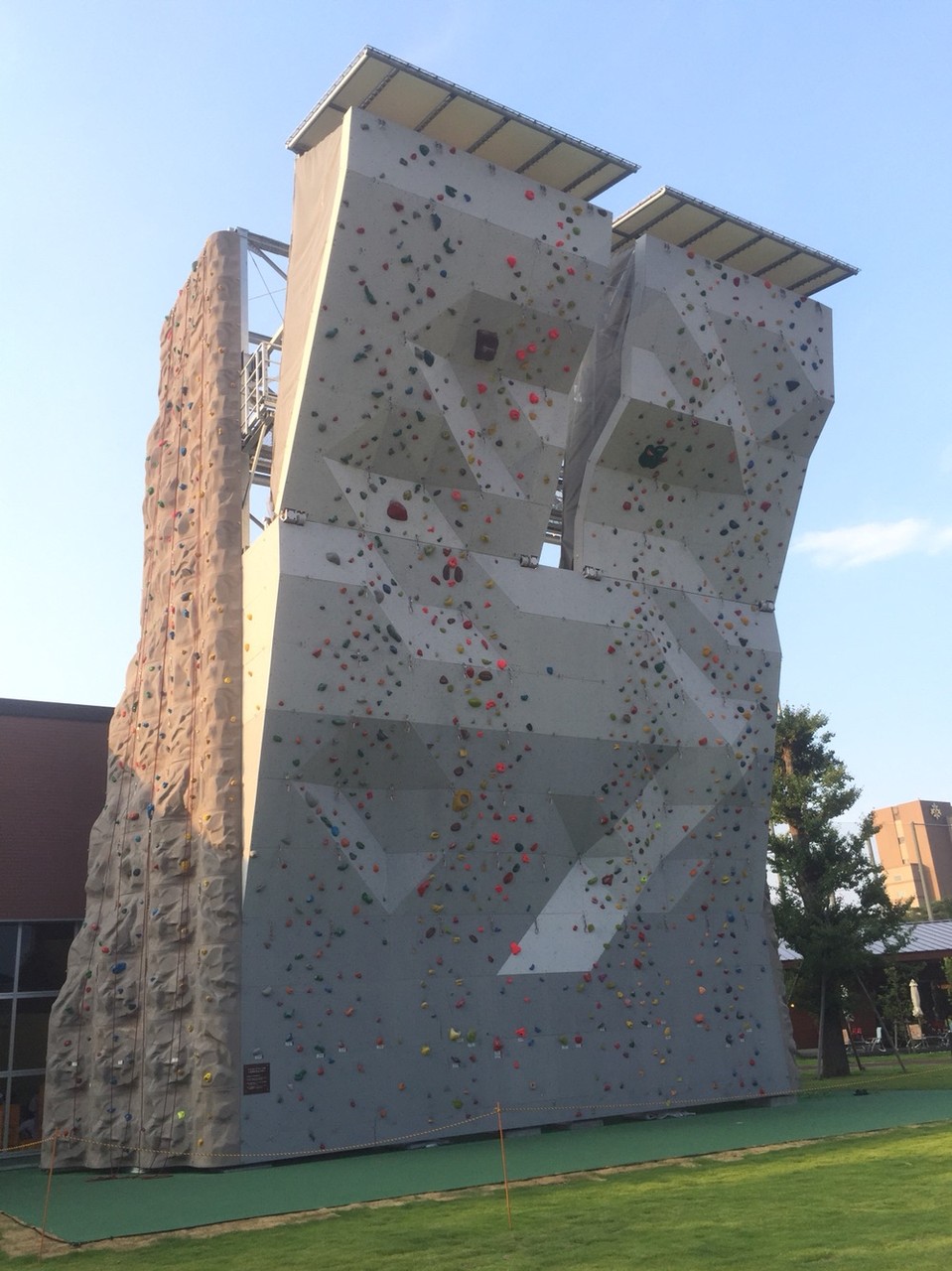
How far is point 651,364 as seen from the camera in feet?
48.1

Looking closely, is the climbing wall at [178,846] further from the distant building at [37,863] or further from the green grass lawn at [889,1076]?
the green grass lawn at [889,1076]

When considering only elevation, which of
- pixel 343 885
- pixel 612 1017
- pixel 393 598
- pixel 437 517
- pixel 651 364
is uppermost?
pixel 651 364

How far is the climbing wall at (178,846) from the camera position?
11.6 metres

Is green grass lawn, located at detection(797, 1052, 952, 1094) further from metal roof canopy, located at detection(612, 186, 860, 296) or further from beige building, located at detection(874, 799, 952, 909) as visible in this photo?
beige building, located at detection(874, 799, 952, 909)

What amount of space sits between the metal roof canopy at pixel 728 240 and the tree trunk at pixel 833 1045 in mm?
13105

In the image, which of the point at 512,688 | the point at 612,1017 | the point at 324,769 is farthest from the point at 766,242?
the point at 612,1017

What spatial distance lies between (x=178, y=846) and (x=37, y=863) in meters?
4.10

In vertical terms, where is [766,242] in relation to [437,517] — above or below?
above

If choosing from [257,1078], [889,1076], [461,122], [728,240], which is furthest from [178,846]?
[889,1076]

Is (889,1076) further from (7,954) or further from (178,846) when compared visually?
(7,954)

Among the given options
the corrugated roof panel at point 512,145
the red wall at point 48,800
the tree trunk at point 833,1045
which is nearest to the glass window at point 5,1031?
the red wall at point 48,800

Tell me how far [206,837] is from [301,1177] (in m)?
3.68

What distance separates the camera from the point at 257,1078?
11.2 metres

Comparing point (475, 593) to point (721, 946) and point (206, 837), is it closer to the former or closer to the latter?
point (206, 837)
